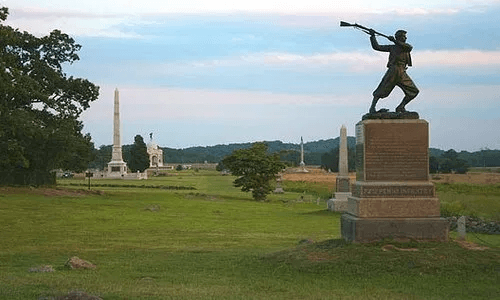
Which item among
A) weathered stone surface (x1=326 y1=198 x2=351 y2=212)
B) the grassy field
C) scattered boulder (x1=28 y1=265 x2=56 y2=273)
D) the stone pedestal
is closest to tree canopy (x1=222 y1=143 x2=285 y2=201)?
weathered stone surface (x1=326 y1=198 x2=351 y2=212)

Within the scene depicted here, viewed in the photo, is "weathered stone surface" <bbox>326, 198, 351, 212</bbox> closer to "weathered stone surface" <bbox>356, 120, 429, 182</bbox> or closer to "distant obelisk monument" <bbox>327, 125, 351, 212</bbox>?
"distant obelisk monument" <bbox>327, 125, 351, 212</bbox>

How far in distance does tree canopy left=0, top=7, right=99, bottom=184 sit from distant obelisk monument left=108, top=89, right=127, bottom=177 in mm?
23151

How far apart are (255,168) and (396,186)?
131 ft

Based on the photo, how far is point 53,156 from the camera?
46.3 meters

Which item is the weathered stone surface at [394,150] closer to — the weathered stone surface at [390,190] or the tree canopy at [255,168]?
the weathered stone surface at [390,190]

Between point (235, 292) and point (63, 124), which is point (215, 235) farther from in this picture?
point (63, 124)

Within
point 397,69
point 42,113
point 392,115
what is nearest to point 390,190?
point 392,115

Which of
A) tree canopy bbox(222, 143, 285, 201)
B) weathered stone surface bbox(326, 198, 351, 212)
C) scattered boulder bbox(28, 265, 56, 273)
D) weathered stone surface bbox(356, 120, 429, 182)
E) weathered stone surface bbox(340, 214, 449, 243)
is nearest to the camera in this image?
scattered boulder bbox(28, 265, 56, 273)

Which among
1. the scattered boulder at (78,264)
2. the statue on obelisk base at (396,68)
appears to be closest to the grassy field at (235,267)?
the scattered boulder at (78,264)

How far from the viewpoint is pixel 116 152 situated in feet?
282

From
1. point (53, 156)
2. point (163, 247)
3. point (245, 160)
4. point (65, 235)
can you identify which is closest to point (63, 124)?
point (53, 156)

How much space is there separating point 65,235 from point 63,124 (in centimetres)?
2499

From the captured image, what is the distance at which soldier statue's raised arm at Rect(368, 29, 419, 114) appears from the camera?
15750mm

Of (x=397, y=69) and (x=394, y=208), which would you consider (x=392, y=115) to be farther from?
(x=394, y=208)
